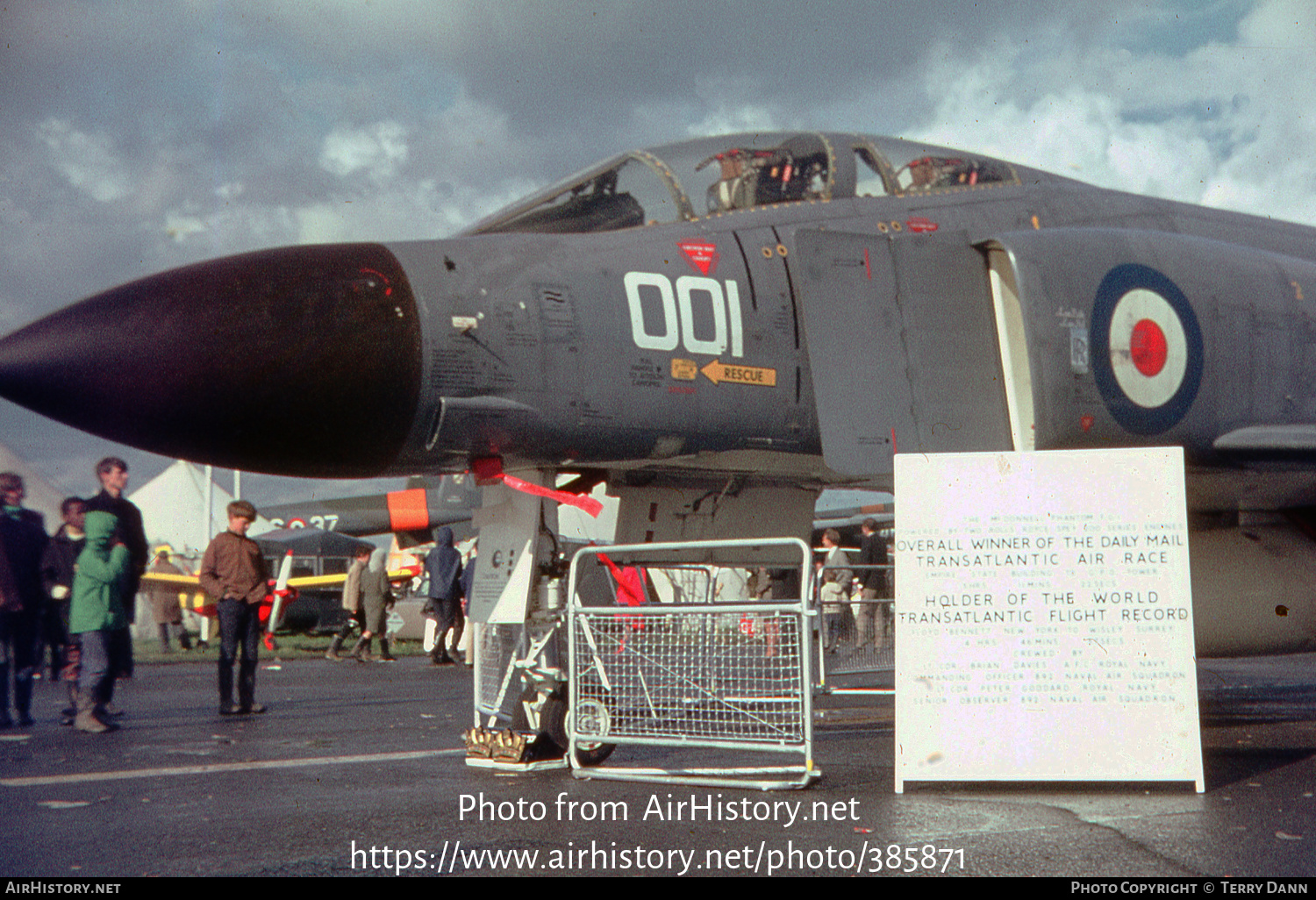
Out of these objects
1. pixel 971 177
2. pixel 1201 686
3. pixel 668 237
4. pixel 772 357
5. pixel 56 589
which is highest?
pixel 971 177

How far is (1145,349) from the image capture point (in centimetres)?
626

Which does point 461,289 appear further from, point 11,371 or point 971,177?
point 971,177

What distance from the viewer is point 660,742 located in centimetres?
535

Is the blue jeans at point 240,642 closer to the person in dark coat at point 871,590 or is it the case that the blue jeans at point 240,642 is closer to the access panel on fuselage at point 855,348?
the person in dark coat at point 871,590

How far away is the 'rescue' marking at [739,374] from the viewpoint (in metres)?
6.00

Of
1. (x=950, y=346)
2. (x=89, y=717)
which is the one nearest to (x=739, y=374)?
(x=950, y=346)

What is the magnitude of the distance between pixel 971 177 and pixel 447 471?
11.8 feet

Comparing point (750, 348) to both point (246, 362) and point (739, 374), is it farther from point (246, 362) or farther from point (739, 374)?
point (246, 362)

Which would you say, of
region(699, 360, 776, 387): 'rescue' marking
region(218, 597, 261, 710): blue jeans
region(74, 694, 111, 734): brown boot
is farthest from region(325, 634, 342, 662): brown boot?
region(699, 360, 776, 387): 'rescue' marking

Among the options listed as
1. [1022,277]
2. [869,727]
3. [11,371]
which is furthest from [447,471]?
[869,727]

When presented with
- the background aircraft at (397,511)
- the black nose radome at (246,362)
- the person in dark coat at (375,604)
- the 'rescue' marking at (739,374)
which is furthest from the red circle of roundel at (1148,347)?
the person in dark coat at (375,604)

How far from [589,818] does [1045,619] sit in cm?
196

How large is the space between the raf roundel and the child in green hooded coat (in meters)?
6.22

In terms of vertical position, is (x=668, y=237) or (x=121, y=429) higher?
(x=668, y=237)
